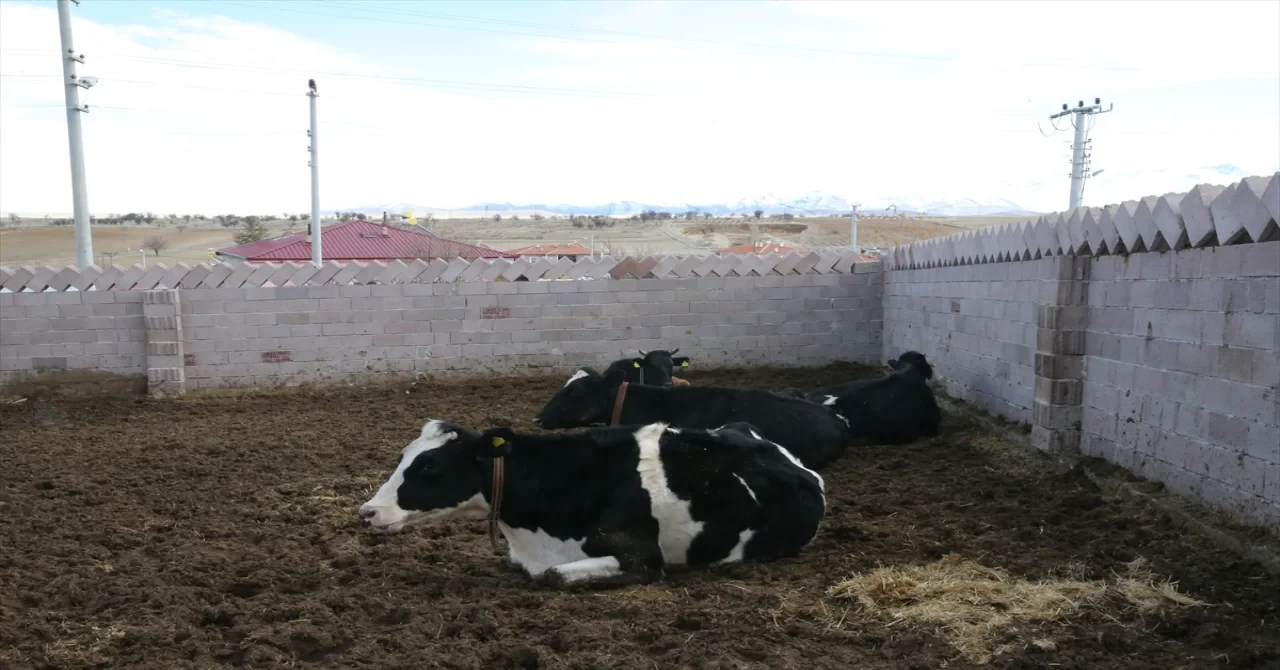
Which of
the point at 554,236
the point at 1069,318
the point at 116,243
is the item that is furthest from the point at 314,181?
the point at 116,243

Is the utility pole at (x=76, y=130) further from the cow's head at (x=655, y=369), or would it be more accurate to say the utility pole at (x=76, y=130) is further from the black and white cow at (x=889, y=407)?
the black and white cow at (x=889, y=407)

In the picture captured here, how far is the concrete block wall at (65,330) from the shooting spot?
10273mm

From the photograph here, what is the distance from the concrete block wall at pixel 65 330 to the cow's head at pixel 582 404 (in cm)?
560

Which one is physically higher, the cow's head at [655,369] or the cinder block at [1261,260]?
the cinder block at [1261,260]

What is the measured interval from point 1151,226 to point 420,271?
7.93 meters

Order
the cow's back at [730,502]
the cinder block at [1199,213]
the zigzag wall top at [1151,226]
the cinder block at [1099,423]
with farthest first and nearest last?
the cinder block at [1099,423] → the cinder block at [1199,213] → the zigzag wall top at [1151,226] → the cow's back at [730,502]

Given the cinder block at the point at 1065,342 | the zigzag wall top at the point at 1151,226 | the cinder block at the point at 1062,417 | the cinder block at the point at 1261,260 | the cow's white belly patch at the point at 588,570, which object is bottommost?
the cow's white belly patch at the point at 588,570

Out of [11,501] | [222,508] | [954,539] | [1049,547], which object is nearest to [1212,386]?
[1049,547]

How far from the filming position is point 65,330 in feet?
33.8

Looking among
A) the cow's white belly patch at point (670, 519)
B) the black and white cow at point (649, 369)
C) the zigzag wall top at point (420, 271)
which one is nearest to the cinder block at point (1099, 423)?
the cow's white belly patch at point (670, 519)

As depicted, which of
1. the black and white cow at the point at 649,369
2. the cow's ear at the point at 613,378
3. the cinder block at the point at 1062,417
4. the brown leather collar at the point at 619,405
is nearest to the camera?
the cinder block at the point at 1062,417

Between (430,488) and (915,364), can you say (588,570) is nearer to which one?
(430,488)

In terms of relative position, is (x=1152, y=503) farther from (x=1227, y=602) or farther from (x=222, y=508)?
(x=222, y=508)

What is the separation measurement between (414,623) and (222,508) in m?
2.71
